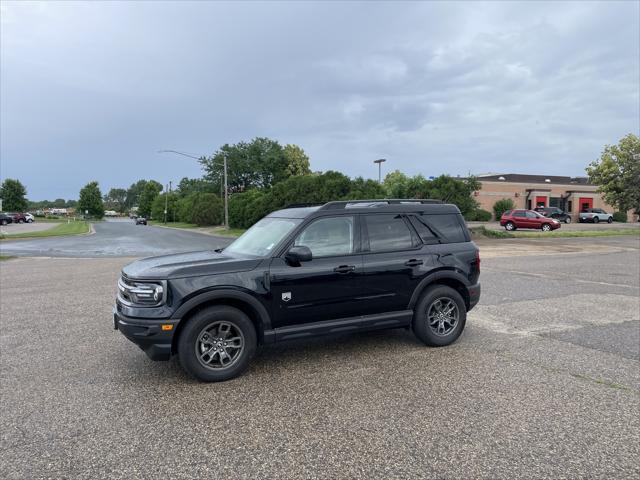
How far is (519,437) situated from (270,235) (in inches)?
129

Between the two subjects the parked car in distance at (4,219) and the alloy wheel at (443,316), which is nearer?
the alloy wheel at (443,316)

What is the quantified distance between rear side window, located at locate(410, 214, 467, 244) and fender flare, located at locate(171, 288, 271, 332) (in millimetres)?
2305

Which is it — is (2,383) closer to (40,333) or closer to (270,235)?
(40,333)

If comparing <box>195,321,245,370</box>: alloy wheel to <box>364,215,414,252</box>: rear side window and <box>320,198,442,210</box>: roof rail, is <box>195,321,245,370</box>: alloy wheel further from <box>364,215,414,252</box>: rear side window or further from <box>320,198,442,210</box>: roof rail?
→ <box>364,215,414,252</box>: rear side window

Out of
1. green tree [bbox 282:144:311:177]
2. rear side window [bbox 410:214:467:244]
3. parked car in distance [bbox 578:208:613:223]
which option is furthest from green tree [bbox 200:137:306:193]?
rear side window [bbox 410:214:467:244]

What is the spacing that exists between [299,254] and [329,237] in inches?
26.3

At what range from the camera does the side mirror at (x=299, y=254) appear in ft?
15.3

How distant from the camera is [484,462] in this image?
312 cm

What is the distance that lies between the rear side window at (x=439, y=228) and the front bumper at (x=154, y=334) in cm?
318

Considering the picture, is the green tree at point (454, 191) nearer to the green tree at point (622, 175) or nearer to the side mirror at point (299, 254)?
the green tree at point (622, 175)

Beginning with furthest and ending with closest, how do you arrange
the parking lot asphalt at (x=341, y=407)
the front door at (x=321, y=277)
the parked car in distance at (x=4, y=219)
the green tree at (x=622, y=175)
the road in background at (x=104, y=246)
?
the parked car in distance at (x=4, y=219)
the green tree at (x=622, y=175)
the road in background at (x=104, y=246)
the front door at (x=321, y=277)
the parking lot asphalt at (x=341, y=407)

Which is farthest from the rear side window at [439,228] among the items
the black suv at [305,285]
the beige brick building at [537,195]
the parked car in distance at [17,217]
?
the parked car in distance at [17,217]

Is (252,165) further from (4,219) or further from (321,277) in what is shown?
(321,277)

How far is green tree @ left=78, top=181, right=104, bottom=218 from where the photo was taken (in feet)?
392
